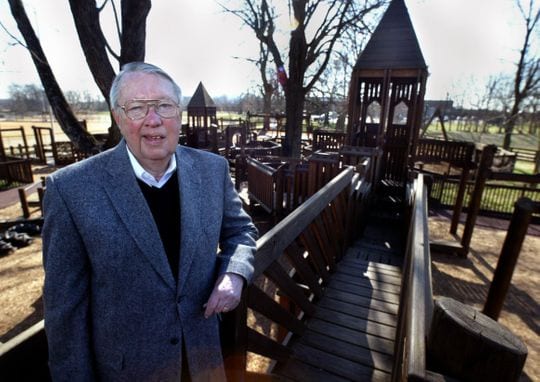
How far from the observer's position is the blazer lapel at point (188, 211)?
1.28 meters

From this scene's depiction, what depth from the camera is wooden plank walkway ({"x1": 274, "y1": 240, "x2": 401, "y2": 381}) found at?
2.62 m

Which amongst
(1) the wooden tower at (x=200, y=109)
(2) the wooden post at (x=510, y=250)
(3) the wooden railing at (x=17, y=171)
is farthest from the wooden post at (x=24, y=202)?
(2) the wooden post at (x=510, y=250)

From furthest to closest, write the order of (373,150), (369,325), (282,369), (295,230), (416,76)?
(416,76) < (373,150) < (369,325) < (282,369) < (295,230)

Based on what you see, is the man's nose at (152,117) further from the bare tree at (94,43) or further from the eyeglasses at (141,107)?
Result: the bare tree at (94,43)

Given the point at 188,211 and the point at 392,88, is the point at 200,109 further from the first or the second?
the point at 188,211

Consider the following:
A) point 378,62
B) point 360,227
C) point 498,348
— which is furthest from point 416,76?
point 498,348

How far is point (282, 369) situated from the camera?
262 cm

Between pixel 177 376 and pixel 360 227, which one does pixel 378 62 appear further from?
pixel 177 376

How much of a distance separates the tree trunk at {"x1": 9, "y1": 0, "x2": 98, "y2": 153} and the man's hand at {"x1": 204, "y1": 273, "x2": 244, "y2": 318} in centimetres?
501

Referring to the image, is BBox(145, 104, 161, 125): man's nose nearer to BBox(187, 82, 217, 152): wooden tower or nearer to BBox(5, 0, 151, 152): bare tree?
BBox(5, 0, 151, 152): bare tree

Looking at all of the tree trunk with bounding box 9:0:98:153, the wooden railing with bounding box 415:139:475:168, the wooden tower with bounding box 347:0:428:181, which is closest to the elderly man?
the tree trunk with bounding box 9:0:98:153

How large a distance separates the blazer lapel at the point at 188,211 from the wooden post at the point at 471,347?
0.94 metres

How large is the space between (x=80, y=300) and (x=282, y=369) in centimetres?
205

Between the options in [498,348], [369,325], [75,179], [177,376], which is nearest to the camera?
[498,348]
